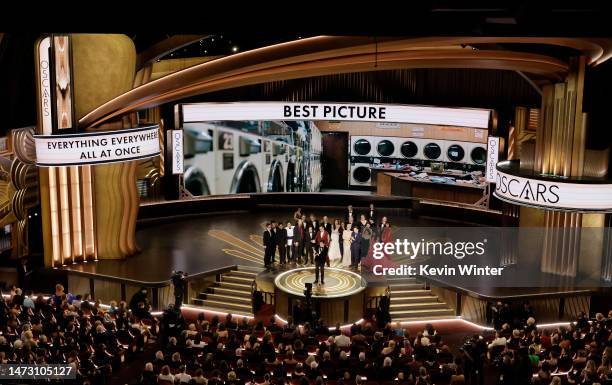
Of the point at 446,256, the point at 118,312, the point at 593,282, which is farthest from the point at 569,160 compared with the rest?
the point at 118,312

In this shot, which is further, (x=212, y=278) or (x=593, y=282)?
(x=212, y=278)

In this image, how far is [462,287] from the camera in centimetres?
1584

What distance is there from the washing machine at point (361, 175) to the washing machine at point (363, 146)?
40cm

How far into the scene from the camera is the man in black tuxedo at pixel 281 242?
56.9 feet

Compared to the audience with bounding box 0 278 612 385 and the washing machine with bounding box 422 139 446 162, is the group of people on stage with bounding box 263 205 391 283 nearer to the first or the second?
the audience with bounding box 0 278 612 385

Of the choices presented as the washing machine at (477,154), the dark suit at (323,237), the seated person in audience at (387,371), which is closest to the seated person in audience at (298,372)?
the seated person in audience at (387,371)

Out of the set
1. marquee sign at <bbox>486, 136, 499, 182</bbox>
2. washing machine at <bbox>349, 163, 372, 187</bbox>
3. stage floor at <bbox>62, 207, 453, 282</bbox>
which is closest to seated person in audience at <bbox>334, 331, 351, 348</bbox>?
stage floor at <bbox>62, 207, 453, 282</bbox>

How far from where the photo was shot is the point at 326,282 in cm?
1620

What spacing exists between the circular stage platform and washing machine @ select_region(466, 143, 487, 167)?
895cm

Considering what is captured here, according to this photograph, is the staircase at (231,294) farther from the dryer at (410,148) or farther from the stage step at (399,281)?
the dryer at (410,148)

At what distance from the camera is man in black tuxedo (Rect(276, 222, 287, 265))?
17344 mm

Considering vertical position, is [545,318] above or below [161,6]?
below

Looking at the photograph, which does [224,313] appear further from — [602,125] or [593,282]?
[602,125]

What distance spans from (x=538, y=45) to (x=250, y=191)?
13.2 meters
